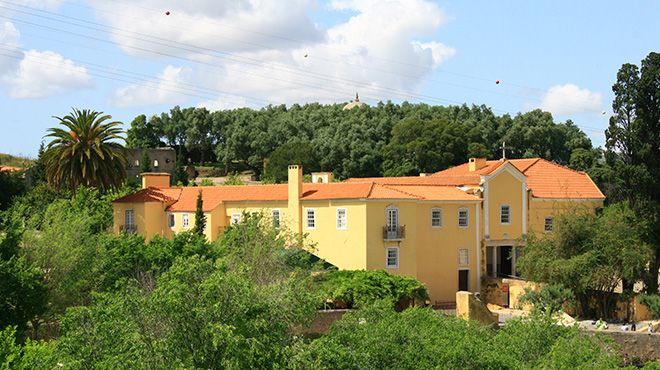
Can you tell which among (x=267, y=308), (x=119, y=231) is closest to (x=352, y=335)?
(x=267, y=308)

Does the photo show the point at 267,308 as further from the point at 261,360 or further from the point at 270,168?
the point at 270,168

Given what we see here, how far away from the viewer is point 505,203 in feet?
190

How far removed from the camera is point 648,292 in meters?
50.9

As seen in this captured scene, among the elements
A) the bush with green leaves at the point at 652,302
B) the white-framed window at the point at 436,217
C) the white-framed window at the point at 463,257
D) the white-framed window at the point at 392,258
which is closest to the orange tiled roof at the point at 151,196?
the white-framed window at the point at 392,258

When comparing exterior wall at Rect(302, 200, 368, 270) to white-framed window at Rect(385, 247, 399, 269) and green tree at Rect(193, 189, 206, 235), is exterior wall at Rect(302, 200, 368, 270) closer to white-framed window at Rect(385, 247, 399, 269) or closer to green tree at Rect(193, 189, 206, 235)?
white-framed window at Rect(385, 247, 399, 269)

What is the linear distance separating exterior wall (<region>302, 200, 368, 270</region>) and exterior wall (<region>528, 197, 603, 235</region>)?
12335 millimetres

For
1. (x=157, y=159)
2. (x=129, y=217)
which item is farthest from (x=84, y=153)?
(x=157, y=159)

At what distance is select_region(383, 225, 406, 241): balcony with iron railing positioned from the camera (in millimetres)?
51875

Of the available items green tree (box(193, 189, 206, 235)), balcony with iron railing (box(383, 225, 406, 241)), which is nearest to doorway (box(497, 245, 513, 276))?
balcony with iron railing (box(383, 225, 406, 241))

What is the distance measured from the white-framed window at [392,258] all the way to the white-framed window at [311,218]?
4221 mm

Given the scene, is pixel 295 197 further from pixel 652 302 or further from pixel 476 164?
pixel 652 302

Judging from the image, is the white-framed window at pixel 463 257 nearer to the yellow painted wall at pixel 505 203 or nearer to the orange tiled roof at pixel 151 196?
the yellow painted wall at pixel 505 203

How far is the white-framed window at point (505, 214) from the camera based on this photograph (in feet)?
191

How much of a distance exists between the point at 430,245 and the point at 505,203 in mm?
5958
